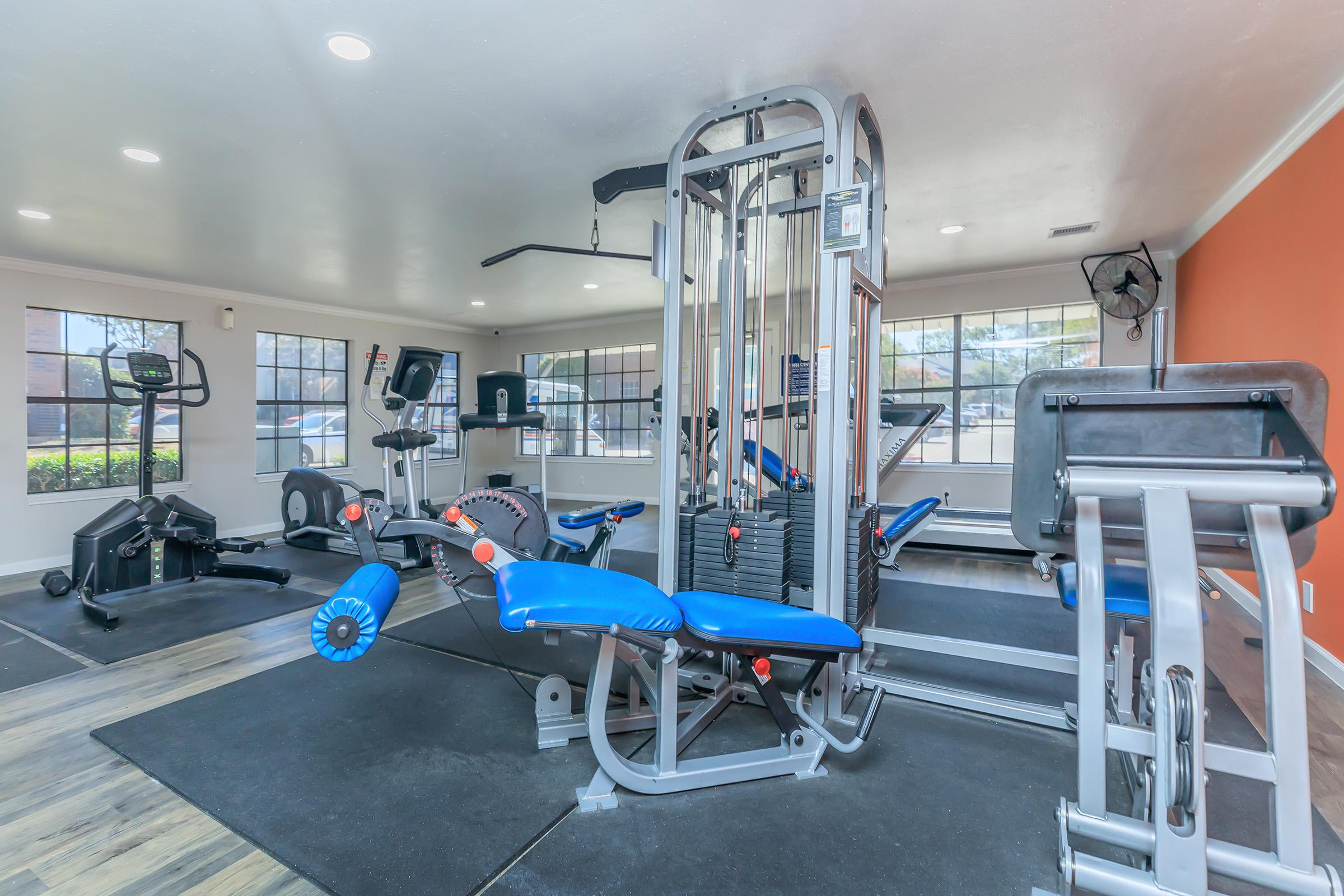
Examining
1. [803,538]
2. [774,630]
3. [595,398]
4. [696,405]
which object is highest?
[595,398]

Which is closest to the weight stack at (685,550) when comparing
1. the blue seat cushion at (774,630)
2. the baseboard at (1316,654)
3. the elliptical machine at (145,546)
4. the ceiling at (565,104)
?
the blue seat cushion at (774,630)

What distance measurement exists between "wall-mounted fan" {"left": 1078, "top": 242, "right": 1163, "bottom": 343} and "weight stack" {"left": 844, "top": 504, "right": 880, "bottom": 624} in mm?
3485

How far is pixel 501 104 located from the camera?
8.19 ft

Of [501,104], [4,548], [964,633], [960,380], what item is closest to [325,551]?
[4,548]

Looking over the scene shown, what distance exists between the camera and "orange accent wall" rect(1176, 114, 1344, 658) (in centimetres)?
248

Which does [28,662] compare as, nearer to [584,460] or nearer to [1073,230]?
[584,460]

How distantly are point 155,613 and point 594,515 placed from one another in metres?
2.63

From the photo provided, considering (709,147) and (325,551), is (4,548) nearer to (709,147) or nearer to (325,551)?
(325,551)

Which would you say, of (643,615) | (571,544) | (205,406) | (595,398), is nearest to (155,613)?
(571,544)

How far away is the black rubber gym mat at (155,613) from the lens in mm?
2969

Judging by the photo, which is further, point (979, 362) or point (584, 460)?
point (584, 460)

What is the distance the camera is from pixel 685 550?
93.4 inches

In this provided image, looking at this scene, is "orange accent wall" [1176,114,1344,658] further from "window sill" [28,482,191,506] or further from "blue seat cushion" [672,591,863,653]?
"window sill" [28,482,191,506]

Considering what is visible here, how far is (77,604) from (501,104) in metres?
3.85
